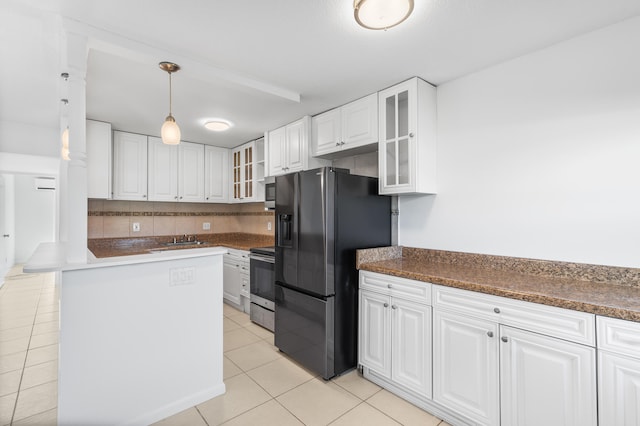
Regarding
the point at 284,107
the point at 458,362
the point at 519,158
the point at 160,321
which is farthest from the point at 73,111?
the point at 519,158

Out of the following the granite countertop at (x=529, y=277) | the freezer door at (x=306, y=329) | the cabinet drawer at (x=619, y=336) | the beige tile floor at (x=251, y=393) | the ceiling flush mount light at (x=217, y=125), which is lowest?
the beige tile floor at (x=251, y=393)

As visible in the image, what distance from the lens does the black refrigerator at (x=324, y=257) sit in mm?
2270

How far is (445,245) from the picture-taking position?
2.42 metres

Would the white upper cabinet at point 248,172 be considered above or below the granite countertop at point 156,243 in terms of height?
above

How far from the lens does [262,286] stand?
10.9ft

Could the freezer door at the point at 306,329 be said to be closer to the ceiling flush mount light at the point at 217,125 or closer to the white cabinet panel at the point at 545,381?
the white cabinet panel at the point at 545,381

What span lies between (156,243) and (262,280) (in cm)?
193

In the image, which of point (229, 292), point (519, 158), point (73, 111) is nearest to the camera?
point (73, 111)

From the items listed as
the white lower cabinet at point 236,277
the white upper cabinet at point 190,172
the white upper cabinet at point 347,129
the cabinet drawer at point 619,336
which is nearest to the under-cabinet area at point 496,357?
the cabinet drawer at point 619,336

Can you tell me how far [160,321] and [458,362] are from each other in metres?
1.82

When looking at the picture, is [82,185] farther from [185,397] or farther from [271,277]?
[271,277]

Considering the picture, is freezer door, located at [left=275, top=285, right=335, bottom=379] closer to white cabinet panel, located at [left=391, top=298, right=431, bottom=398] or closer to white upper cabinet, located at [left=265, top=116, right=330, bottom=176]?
white cabinet panel, located at [left=391, top=298, right=431, bottom=398]

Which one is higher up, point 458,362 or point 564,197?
point 564,197

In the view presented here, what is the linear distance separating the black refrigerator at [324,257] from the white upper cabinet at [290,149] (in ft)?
2.13
